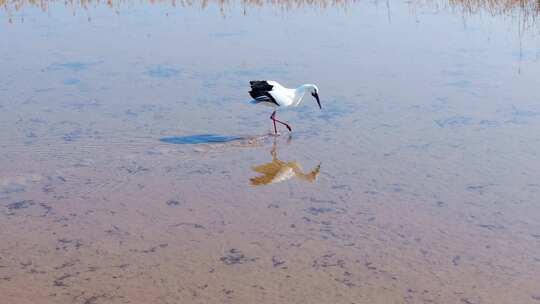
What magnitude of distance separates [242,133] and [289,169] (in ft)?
3.82

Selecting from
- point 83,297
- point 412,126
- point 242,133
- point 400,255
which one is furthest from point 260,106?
point 83,297

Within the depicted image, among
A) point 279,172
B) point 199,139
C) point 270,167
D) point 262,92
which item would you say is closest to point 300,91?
point 262,92

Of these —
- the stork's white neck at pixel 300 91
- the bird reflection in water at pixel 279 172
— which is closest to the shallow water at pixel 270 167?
the bird reflection in water at pixel 279 172

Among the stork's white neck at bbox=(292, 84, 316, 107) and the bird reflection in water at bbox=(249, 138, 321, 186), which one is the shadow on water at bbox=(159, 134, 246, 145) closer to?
the bird reflection in water at bbox=(249, 138, 321, 186)

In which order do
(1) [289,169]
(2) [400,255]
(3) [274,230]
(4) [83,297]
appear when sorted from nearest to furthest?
(4) [83,297]
(2) [400,255]
(3) [274,230]
(1) [289,169]

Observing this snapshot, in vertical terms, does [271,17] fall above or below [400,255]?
above

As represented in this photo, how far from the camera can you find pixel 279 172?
794cm

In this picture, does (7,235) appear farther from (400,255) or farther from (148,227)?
(400,255)

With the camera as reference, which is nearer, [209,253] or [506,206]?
[209,253]

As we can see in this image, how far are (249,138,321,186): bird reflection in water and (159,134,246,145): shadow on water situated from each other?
2.26 ft

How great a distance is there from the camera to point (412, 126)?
29.9 feet

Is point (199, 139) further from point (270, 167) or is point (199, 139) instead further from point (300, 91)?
point (300, 91)

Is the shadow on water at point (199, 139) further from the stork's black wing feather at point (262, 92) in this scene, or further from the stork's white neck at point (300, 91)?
the stork's white neck at point (300, 91)

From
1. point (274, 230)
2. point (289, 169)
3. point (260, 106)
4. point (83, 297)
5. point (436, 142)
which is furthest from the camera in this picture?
point (260, 106)
